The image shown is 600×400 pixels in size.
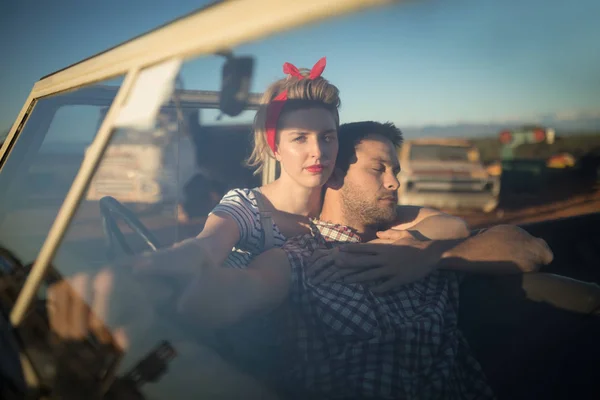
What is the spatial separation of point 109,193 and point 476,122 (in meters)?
1.32

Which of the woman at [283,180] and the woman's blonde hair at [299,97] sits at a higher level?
the woman's blonde hair at [299,97]

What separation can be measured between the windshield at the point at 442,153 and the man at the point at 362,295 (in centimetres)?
8

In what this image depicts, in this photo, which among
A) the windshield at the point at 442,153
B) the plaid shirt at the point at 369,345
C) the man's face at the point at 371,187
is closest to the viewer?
the windshield at the point at 442,153

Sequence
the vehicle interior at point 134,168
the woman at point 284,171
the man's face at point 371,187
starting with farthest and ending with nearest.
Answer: the man's face at point 371,187 < the woman at point 284,171 < the vehicle interior at point 134,168

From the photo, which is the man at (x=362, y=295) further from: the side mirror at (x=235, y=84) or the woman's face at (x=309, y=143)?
the side mirror at (x=235, y=84)

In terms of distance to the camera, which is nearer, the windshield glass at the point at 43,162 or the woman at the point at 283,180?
the woman at the point at 283,180

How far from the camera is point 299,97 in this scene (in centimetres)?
145

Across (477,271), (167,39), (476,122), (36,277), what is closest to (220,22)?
(167,39)

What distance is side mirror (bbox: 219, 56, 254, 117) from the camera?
107 cm

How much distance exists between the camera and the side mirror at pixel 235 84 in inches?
42.1

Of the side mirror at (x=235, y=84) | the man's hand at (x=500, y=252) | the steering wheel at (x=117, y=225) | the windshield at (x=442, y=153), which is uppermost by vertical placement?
the windshield at (x=442, y=153)

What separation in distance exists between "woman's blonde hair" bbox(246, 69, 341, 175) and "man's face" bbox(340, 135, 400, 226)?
23 centimetres

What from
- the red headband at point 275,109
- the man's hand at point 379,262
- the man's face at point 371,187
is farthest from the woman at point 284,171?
the man's hand at point 379,262

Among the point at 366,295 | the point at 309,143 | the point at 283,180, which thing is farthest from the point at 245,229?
the point at 366,295
